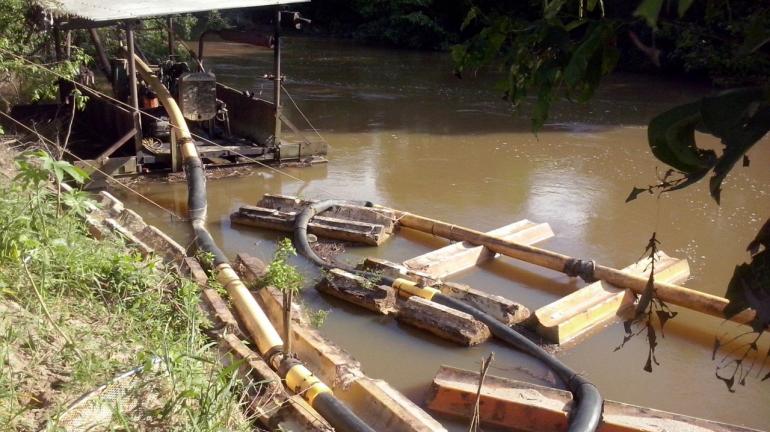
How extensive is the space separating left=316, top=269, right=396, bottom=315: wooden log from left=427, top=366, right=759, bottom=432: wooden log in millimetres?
1229

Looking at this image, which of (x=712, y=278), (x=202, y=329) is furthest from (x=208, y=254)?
(x=712, y=278)

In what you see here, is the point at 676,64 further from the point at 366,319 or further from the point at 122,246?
the point at 122,246

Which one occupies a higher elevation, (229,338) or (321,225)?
(229,338)

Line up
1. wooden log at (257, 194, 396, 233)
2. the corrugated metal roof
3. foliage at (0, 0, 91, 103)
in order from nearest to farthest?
1. wooden log at (257, 194, 396, 233)
2. the corrugated metal roof
3. foliage at (0, 0, 91, 103)

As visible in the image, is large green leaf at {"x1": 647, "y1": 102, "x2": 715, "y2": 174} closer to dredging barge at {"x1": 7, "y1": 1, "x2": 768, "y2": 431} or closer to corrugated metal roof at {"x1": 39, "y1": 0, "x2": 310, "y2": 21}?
dredging barge at {"x1": 7, "y1": 1, "x2": 768, "y2": 431}

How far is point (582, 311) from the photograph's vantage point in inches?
215

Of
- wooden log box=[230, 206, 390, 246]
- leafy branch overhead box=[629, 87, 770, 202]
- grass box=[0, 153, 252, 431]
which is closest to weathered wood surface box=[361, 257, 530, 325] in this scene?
wooden log box=[230, 206, 390, 246]

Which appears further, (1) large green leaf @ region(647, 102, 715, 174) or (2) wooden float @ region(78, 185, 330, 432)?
(2) wooden float @ region(78, 185, 330, 432)

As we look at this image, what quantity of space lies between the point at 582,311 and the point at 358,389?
7.37 ft

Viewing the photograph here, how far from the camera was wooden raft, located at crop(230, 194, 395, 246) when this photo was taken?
23.3ft

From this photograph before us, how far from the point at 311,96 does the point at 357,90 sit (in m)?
1.29

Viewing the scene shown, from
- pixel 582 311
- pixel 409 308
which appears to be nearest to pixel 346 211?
pixel 409 308

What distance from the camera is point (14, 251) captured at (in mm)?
3814

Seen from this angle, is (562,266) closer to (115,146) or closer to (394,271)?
(394,271)
